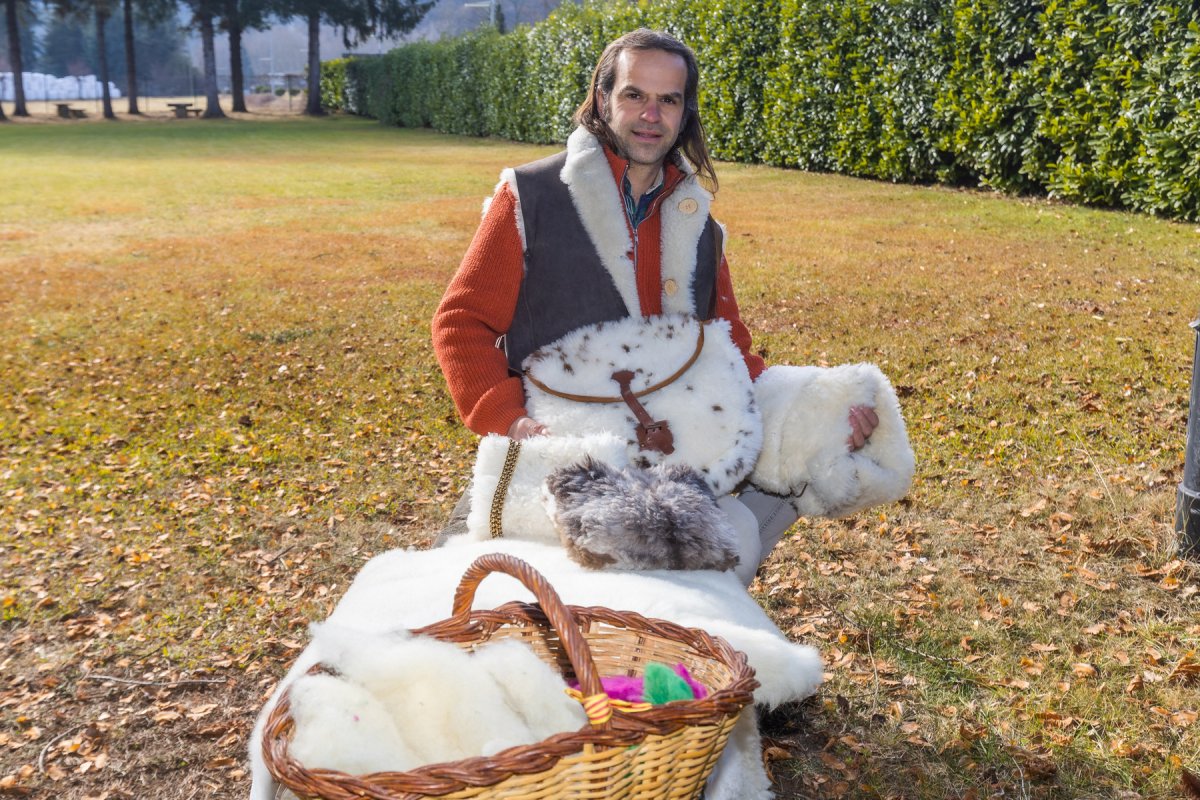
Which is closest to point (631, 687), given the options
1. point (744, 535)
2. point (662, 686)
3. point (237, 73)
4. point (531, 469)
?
point (662, 686)

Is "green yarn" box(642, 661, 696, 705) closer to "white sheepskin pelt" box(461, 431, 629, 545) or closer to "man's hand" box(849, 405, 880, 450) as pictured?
"white sheepskin pelt" box(461, 431, 629, 545)

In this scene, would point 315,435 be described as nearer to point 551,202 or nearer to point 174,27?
point 551,202

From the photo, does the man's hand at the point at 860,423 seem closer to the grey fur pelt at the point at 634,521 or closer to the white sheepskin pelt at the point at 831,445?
the white sheepskin pelt at the point at 831,445

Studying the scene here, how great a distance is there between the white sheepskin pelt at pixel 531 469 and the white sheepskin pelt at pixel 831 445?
0.66 meters

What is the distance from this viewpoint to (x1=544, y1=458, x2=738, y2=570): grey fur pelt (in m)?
2.65

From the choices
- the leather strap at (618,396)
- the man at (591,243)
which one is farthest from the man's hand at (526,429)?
the leather strap at (618,396)

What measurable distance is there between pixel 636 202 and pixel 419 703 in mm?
1896

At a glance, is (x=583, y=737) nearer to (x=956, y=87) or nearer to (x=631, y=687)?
(x=631, y=687)

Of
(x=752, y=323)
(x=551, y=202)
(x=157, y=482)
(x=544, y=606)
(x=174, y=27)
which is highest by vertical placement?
(x=174, y=27)

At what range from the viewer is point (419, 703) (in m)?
1.93

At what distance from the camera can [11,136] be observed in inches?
1310

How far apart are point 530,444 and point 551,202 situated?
81 cm

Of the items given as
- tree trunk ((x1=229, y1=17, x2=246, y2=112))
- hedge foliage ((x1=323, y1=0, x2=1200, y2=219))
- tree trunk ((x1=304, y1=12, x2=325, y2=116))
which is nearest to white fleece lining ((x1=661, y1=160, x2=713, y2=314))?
hedge foliage ((x1=323, y1=0, x2=1200, y2=219))

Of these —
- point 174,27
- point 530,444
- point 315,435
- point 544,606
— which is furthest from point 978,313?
point 174,27
